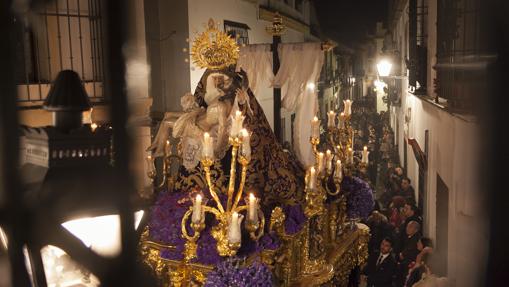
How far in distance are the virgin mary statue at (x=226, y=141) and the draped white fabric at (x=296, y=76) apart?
226 cm

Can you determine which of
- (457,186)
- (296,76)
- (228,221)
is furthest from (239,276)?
(296,76)

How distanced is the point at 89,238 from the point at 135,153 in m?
0.33

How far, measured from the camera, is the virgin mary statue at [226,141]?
583 centimetres

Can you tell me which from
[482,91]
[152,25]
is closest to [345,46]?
[152,25]

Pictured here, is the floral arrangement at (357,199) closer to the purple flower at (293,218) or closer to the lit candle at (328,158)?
the lit candle at (328,158)

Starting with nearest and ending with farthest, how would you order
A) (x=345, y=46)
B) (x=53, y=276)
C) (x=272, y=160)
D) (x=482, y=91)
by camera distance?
(x=482, y=91) < (x=53, y=276) < (x=272, y=160) < (x=345, y=46)

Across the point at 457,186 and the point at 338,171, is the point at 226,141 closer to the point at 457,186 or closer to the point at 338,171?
the point at 338,171

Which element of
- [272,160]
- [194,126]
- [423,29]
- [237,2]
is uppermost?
[237,2]

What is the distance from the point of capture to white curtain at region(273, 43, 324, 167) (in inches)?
331

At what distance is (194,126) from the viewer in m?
6.05

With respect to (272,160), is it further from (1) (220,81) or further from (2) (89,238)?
(2) (89,238)

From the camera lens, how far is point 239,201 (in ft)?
17.9

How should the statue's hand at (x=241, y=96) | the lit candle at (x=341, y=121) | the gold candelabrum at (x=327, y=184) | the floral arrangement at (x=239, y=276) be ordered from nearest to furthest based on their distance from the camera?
the floral arrangement at (x=239, y=276) < the gold candelabrum at (x=327, y=184) < the statue's hand at (x=241, y=96) < the lit candle at (x=341, y=121)

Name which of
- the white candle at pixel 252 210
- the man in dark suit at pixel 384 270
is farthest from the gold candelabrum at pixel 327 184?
the white candle at pixel 252 210
